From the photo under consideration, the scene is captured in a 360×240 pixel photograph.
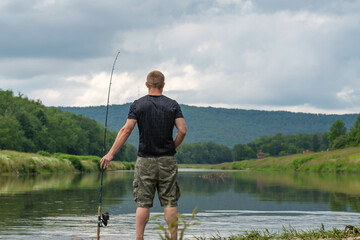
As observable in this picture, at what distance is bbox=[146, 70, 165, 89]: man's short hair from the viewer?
6.40 meters

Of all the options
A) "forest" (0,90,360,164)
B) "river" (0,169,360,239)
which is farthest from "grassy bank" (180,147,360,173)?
"river" (0,169,360,239)

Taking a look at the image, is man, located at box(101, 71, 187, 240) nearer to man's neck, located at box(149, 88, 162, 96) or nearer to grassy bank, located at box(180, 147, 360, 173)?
man's neck, located at box(149, 88, 162, 96)

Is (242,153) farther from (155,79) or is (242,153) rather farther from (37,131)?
(155,79)

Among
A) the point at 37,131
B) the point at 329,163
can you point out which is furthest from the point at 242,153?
the point at 329,163

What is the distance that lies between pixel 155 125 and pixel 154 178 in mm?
627

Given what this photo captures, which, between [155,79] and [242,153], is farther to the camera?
[242,153]

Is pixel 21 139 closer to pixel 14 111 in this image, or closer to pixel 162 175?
pixel 14 111

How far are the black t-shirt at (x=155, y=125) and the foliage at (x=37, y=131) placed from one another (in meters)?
47.6

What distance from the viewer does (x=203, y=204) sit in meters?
16.2

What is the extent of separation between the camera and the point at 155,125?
6.19 meters

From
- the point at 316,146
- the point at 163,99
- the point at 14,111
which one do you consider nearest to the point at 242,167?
the point at 14,111

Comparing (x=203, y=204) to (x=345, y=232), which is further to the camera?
(x=203, y=204)

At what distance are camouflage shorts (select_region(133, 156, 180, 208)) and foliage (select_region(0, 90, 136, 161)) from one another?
47.5 m

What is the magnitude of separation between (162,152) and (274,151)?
181m
